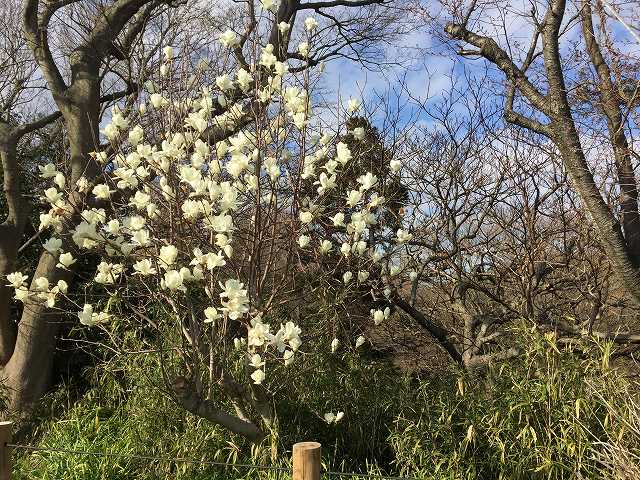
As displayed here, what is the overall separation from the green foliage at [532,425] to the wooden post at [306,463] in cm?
124

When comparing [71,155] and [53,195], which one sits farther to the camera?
[71,155]

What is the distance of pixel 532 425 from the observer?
129 inches

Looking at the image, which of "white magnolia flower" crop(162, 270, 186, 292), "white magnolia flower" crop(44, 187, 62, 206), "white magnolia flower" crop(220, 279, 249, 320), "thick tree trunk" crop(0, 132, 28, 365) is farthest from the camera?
"thick tree trunk" crop(0, 132, 28, 365)

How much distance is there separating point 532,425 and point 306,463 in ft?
5.91

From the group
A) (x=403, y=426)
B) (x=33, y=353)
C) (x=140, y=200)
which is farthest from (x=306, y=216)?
(x=33, y=353)

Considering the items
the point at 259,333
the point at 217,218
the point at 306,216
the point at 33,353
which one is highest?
the point at 306,216

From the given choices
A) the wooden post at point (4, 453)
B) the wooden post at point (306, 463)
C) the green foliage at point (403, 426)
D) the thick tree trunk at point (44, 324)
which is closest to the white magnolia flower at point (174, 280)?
the wooden post at point (306, 463)

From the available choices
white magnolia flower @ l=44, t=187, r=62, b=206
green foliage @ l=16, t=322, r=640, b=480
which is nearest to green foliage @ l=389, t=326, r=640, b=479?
green foliage @ l=16, t=322, r=640, b=480

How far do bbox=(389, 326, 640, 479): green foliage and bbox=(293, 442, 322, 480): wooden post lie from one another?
4.07 feet

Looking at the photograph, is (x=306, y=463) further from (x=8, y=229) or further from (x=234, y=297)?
(x=8, y=229)

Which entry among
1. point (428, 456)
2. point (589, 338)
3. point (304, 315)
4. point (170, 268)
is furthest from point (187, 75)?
point (589, 338)

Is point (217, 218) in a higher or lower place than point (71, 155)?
lower

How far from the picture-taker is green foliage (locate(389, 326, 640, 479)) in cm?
301

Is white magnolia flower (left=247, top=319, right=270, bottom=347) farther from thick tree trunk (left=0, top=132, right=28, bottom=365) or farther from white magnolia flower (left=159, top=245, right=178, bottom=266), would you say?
thick tree trunk (left=0, top=132, right=28, bottom=365)
